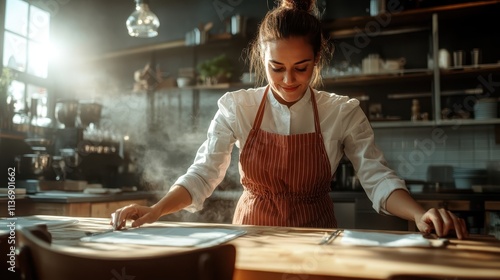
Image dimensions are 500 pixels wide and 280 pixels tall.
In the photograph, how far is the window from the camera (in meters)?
4.76

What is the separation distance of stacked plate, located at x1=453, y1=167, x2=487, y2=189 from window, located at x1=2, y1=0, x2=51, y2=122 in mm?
3991

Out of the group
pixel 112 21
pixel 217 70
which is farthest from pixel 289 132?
pixel 112 21

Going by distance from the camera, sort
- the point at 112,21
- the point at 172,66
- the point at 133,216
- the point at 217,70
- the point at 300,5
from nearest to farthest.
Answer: the point at 133,216 < the point at 300,5 < the point at 217,70 < the point at 172,66 < the point at 112,21

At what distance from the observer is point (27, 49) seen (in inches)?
202


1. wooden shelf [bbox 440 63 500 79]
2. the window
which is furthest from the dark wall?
wooden shelf [bbox 440 63 500 79]

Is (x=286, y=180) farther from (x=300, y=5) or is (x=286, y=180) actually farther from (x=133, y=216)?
(x=300, y=5)

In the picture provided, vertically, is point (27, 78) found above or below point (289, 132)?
above

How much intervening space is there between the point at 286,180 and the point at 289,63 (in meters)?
0.48

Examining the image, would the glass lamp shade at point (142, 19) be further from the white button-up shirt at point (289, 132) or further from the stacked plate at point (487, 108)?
the stacked plate at point (487, 108)

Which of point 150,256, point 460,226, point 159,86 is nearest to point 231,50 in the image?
point 159,86

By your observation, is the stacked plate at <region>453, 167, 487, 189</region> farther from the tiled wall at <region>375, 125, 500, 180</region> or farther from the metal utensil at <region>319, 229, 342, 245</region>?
the metal utensil at <region>319, 229, 342, 245</region>

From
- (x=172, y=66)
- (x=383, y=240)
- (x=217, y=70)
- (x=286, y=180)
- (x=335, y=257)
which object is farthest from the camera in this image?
(x=172, y=66)

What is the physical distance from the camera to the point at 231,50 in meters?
5.38

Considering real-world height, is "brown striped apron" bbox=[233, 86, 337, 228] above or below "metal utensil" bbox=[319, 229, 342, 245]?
above
